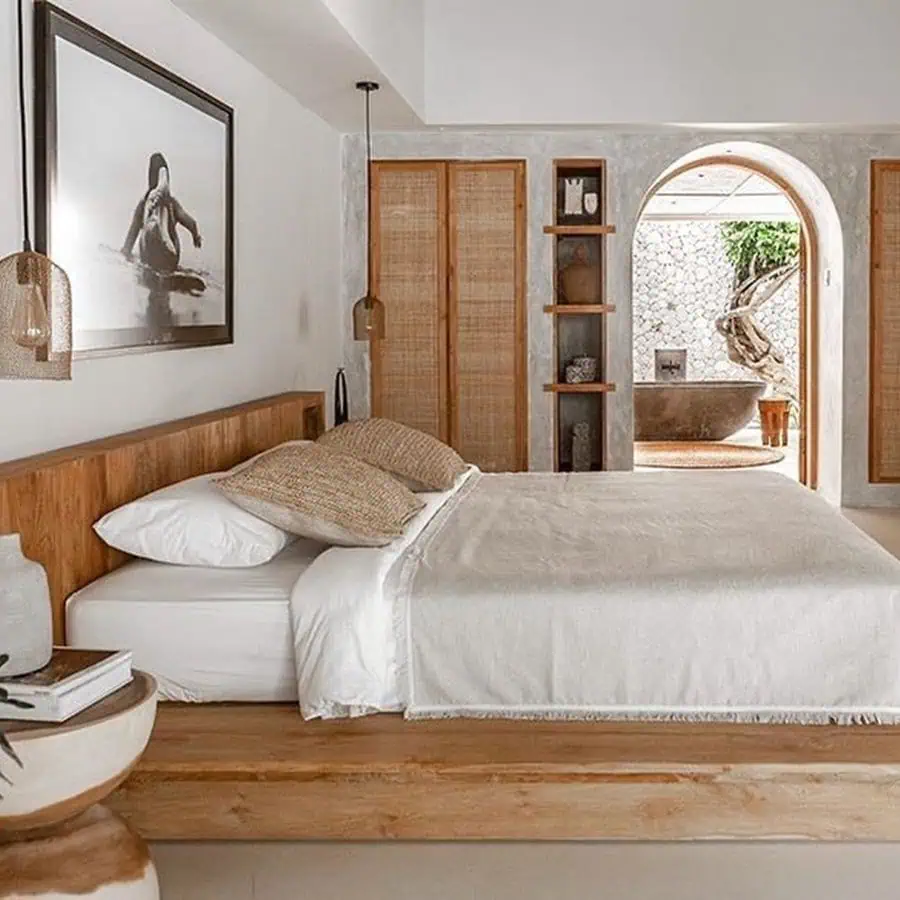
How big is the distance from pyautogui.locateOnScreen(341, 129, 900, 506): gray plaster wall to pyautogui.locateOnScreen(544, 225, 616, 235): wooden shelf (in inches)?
2.0

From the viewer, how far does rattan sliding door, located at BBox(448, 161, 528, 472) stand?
7266 millimetres

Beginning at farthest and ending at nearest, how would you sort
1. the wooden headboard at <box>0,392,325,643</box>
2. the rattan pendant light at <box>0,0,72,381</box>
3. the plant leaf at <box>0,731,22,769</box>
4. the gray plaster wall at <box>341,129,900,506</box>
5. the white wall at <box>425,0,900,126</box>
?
the gray plaster wall at <box>341,129,900,506</box> → the white wall at <box>425,0,900,126</box> → the wooden headboard at <box>0,392,325,643</box> → the rattan pendant light at <box>0,0,72,381</box> → the plant leaf at <box>0,731,22,769</box>

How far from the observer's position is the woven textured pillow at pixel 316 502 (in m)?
3.31

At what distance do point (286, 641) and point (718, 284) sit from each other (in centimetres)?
1094

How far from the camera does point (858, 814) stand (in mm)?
2750

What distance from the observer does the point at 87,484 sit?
10.5ft

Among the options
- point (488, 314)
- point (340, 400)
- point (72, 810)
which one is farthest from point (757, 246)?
point (72, 810)

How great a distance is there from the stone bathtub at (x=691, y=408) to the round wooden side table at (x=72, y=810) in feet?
30.2

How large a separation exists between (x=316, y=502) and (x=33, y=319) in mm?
915

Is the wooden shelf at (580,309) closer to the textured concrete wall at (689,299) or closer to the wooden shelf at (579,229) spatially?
the wooden shelf at (579,229)

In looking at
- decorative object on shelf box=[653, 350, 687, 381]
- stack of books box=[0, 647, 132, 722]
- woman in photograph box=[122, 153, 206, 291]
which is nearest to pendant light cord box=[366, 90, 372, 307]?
woman in photograph box=[122, 153, 206, 291]

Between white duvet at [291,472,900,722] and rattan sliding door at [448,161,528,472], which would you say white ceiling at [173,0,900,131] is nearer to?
rattan sliding door at [448,161,528,472]

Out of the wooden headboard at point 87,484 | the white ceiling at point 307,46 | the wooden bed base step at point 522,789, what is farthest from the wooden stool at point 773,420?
the wooden bed base step at point 522,789

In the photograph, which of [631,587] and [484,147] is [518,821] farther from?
[484,147]
